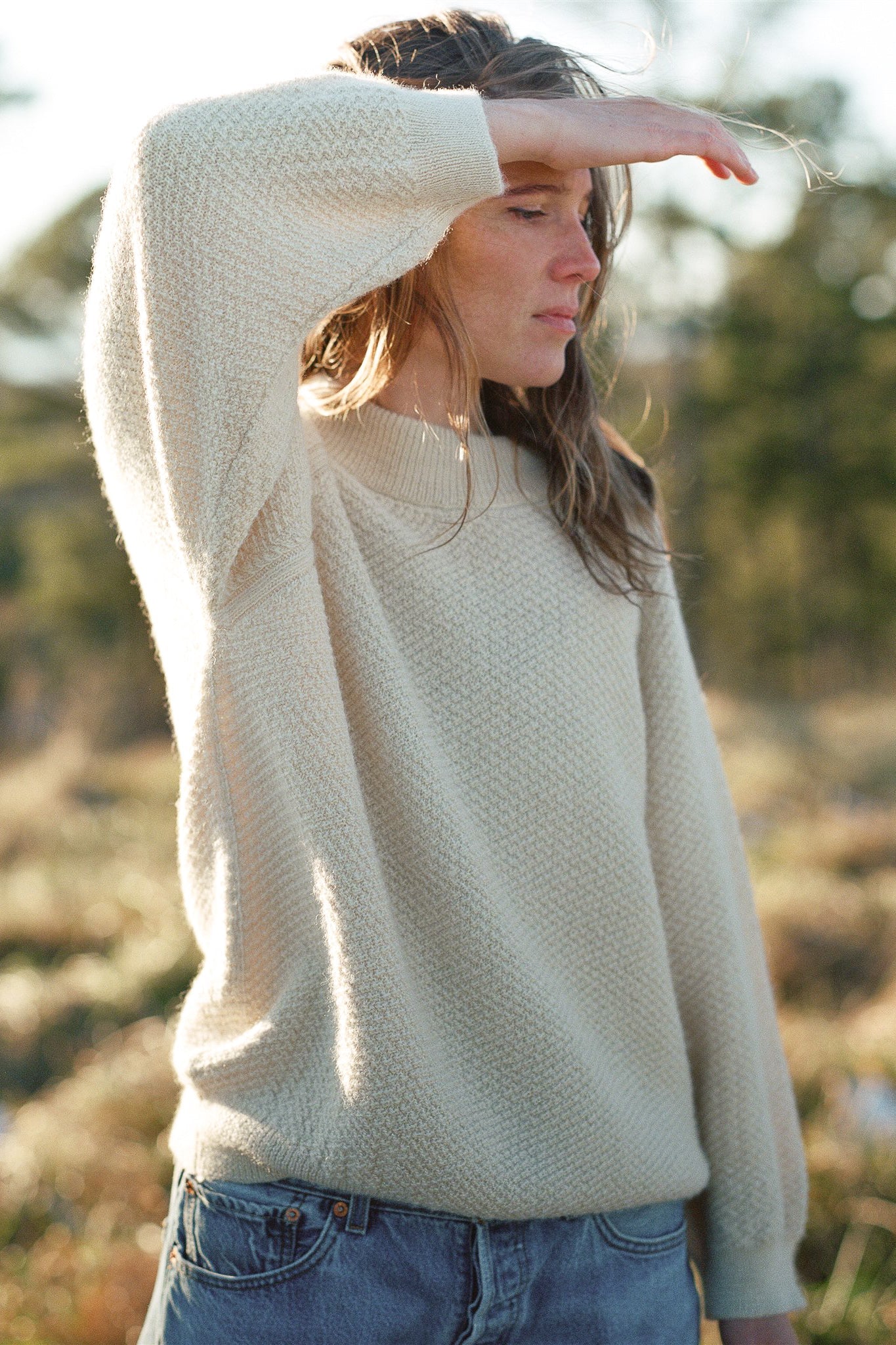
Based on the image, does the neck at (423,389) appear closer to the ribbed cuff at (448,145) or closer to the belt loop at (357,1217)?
the ribbed cuff at (448,145)

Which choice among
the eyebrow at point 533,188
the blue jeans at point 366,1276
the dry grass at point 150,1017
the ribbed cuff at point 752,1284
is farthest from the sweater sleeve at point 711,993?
the dry grass at point 150,1017

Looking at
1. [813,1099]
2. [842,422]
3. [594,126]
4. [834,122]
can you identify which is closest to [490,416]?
[594,126]

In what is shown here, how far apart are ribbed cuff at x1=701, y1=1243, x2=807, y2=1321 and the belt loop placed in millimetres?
526

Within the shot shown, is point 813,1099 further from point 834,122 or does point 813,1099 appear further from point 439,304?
point 834,122

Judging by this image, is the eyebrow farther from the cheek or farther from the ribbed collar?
the ribbed collar

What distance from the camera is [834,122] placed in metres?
11.1

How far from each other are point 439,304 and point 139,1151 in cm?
262

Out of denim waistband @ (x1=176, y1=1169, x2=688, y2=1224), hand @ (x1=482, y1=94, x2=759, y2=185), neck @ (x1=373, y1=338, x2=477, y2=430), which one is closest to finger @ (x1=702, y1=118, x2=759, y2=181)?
hand @ (x1=482, y1=94, x2=759, y2=185)

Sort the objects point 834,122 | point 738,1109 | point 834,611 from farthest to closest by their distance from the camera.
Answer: point 834,611
point 834,122
point 738,1109

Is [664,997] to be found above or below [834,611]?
above

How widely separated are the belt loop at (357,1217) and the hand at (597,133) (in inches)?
44.9

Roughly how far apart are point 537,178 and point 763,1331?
1.47m

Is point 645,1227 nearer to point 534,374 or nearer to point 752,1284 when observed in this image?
point 752,1284

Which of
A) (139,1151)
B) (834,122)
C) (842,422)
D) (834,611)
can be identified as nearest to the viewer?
(139,1151)
